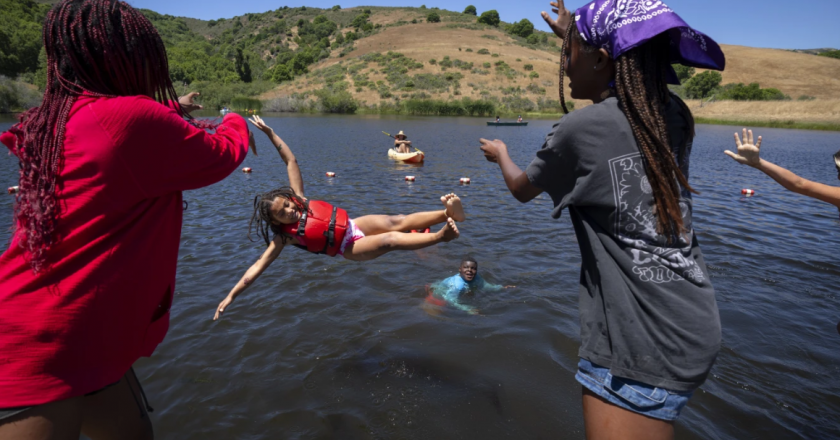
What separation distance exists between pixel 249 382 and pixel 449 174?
15.6 metres

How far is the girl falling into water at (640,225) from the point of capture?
74.7 inches

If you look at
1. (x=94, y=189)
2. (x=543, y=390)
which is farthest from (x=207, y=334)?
(x=94, y=189)

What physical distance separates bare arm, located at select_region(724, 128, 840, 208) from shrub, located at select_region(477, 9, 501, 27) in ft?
508

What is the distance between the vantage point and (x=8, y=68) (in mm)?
62812

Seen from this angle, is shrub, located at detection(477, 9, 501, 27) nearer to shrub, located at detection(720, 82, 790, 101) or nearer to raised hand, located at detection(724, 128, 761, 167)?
shrub, located at detection(720, 82, 790, 101)

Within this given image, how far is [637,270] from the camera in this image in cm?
193

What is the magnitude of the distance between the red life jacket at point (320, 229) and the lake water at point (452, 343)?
5.44 ft

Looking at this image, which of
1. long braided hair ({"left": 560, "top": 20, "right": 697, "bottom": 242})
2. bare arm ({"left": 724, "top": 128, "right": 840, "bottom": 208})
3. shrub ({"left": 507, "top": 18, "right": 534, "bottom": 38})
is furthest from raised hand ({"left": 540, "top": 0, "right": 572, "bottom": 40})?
shrub ({"left": 507, "top": 18, "right": 534, "bottom": 38})

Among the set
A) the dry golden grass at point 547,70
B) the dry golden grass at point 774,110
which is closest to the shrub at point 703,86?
the dry golden grass at point 547,70

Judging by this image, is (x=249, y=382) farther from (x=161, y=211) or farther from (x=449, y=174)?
(x=449, y=174)

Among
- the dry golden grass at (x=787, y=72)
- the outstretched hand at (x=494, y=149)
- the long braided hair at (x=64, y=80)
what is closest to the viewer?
the long braided hair at (x=64, y=80)

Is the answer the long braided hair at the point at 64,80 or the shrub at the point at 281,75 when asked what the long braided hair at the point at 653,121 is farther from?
the shrub at the point at 281,75

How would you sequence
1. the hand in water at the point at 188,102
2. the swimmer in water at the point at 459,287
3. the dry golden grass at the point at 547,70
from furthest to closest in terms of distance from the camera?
1. the dry golden grass at the point at 547,70
2. the swimmer in water at the point at 459,287
3. the hand in water at the point at 188,102

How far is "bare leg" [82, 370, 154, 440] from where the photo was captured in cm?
227
